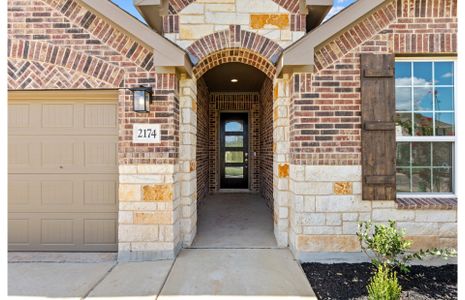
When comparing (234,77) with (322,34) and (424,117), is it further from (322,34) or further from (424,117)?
(424,117)

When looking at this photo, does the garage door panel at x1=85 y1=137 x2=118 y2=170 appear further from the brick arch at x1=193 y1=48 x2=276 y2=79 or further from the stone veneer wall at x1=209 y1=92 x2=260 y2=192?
the stone veneer wall at x1=209 y1=92 x2=260 y2=192

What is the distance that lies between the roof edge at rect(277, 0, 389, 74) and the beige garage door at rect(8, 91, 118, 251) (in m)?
2.73

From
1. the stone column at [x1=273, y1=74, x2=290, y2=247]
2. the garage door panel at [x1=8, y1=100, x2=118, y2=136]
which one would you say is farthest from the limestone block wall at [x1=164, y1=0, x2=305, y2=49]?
the garage door panel at [x1=8, y1=100, x2=118, y2=136]

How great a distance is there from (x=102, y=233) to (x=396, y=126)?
4.63 m

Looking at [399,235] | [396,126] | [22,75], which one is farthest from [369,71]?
[22,75]

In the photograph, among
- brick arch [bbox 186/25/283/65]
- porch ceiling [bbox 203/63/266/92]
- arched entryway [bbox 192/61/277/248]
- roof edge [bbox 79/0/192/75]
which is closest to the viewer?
roof edge [bbox 79/0/192/75]

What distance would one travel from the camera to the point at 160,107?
3781 mm

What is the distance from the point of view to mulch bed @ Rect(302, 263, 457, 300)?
2859 millimetres

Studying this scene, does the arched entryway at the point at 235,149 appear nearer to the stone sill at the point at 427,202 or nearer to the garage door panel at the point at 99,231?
the garage door panel at the point at 99,231

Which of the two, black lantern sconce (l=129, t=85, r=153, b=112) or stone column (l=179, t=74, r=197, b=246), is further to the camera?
stone column (l=179, t=74, r=197, b=246)

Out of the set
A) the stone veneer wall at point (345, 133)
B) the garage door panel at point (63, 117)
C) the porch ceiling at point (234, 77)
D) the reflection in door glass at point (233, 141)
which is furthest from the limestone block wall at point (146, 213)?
the reflection in door glass at point (233, 141)

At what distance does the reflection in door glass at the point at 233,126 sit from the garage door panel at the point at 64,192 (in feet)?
17.9

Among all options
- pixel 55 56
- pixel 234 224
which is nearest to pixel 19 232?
pixel 55 56

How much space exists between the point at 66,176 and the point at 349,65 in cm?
447
